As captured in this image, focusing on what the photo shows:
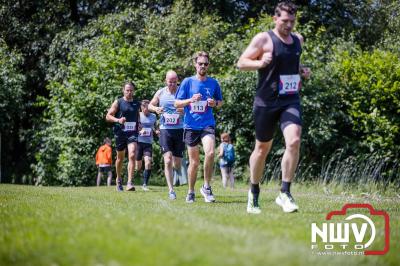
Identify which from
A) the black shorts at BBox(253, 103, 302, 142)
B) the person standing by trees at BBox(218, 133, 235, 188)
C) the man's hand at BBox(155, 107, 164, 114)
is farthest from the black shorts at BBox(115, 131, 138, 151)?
the black shorts at BBox(253, 103, 302, 142)

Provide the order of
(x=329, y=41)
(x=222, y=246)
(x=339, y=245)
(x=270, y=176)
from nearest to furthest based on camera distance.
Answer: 1. (x=222, y=246)
2. (x=339, y=245)
3. (x=270, y=176)
4. (x=329, y=41)

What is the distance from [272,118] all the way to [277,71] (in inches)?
23.2

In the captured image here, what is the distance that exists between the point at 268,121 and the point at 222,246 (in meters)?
3.18

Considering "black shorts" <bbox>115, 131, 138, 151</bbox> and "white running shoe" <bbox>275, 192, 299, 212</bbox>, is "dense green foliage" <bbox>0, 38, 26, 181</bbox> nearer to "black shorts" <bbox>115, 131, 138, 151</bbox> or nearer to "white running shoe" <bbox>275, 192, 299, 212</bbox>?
"black shorts" <bbox>115, 131, 138, 151</bbox>

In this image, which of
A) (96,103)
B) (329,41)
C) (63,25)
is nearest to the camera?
(96,103)

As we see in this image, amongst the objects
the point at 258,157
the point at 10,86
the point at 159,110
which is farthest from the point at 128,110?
the point at 10,86

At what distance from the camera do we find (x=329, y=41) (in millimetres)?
23781

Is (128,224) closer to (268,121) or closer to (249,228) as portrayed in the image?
(249,228)

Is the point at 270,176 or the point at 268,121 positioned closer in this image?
the point at 268,121

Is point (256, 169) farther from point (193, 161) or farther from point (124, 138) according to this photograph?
point (124, 138)

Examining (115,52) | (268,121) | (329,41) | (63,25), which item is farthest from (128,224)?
(63,25)

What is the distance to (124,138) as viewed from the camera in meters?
13.5

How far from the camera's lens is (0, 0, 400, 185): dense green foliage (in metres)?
19.0

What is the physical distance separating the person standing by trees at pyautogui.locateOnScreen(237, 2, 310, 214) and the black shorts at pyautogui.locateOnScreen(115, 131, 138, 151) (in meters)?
6.69
